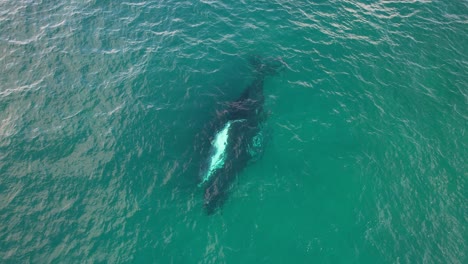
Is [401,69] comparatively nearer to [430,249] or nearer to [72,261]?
[430,249]

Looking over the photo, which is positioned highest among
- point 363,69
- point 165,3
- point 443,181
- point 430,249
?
point 165,3

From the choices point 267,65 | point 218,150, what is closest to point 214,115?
point 218,150

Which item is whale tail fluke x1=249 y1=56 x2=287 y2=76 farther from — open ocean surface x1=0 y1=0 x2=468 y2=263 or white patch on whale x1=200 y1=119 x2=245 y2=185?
white patch on whale x1=200 y1=119 x2=245 y2=185

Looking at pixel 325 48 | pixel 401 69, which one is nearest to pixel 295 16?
pixel 325 48

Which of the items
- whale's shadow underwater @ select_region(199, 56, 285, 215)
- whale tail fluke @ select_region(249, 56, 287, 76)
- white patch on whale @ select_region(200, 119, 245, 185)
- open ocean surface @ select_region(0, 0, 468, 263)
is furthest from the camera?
whale tail fluke @ select_region(249, 56, 287, 76)

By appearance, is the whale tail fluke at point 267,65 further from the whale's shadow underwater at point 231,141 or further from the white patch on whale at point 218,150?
the white patch on whale at point 218,150

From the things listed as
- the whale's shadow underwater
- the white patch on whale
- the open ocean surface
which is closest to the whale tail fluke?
the whale's shadow underwater

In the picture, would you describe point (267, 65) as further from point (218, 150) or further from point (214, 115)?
point (218, 150)

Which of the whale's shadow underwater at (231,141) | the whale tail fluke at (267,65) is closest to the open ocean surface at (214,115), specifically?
the whale tail fluke at (267,65)
